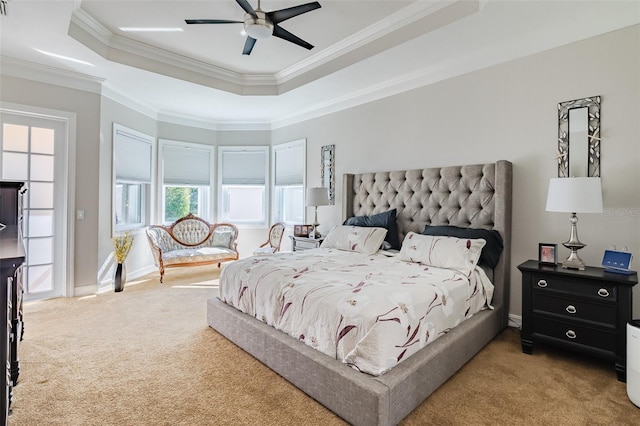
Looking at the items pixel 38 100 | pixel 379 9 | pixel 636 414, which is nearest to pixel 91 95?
pixel 38 100

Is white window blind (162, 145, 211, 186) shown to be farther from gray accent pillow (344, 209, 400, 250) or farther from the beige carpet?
gray accent pillow (344, 209, 400, 250)

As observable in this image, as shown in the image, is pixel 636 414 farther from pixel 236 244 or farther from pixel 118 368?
pixel 236 244

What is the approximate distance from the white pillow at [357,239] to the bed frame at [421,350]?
0.47 m

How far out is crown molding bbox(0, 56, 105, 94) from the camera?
358cm

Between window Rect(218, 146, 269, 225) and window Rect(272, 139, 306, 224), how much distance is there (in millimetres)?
235

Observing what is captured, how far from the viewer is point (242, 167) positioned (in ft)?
20.3

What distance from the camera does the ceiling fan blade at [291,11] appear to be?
8.21 ft

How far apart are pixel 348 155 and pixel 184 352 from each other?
126 inches

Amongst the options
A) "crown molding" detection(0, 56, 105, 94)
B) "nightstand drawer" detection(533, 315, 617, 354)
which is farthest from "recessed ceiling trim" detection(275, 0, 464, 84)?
"nightstand drawer" detection(533, 315, 617, 354)

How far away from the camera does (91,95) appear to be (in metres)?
4.12

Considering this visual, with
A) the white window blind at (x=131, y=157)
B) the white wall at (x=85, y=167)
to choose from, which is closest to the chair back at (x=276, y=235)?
the white window blind at (x=131, y=157)

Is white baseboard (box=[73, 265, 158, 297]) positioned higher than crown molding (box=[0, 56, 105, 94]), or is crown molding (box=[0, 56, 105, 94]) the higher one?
crown molding (box=[0, 56, 105, 94])

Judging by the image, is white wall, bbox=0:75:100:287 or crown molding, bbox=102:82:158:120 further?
crown molding, bbox=102:82:158:120

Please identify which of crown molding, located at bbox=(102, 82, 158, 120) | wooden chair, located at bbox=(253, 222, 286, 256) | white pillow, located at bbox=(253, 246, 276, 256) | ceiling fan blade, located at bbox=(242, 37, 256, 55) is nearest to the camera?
ceiling fan blade, located at bbox=(242, 37, 256, 55)
